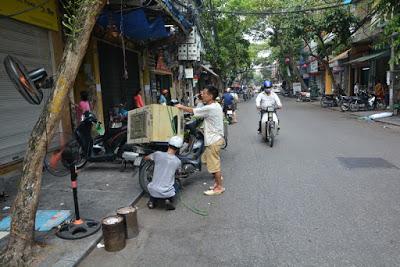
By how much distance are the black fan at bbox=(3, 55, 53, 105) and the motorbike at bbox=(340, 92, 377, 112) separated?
65.2 feet

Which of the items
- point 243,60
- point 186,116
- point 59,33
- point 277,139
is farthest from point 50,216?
point 243,60

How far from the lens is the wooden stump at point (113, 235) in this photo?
13.6ft

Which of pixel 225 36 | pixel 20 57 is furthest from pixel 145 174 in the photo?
pixel 225 36

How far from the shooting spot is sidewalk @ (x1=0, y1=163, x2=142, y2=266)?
4035 millimetres

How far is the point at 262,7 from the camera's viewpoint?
98.7ft

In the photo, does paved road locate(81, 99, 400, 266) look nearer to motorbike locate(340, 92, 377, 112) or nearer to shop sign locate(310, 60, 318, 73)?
motorbike locate(340, 92, 377, 112)

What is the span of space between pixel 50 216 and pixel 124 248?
1.43 m

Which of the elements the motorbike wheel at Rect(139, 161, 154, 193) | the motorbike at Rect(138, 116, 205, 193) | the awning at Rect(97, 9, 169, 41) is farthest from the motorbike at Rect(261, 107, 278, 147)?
the motorbike wheel at Rect(139, 161, 154, 193)

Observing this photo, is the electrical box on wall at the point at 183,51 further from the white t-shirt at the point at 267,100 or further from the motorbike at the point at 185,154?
the motorbike at the point at 185,154

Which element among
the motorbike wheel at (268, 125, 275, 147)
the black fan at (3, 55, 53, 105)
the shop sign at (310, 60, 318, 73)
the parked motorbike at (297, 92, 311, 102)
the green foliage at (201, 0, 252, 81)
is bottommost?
the parked motorbike at (297, 92, 311, 102)

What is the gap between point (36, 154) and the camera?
3844 millimetres

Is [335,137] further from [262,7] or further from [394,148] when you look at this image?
[262,7]

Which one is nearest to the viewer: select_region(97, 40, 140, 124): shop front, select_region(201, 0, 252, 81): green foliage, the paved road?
the paved road

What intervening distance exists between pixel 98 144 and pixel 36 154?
14.1 ft
